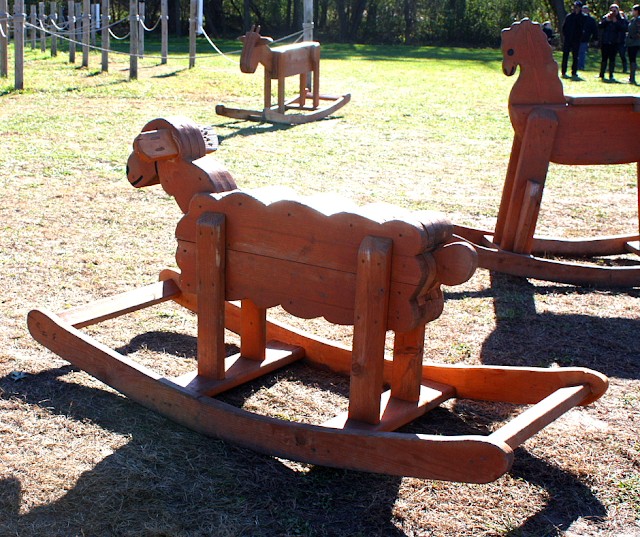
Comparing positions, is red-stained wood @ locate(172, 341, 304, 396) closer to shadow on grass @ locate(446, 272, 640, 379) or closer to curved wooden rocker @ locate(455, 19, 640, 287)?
shadow on grass @ locate(446, 272, 640, 379)

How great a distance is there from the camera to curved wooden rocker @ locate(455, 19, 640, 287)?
4.58 m

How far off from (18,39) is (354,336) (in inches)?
417

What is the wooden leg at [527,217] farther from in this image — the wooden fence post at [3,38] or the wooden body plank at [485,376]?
the wooden fence post at [3,38]

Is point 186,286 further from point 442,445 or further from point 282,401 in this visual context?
point 442,445

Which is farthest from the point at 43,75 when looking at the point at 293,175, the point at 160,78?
the point at 293,175

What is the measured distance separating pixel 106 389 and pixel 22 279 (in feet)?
5.33

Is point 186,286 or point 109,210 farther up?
point 186,286

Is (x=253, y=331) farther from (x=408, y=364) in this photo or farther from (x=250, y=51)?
(x=250, y=51)

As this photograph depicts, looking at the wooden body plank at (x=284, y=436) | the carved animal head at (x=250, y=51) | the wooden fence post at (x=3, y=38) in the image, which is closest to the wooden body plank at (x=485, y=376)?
the wooden body plank at (x=284, y=436)

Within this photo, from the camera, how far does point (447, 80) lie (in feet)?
57.7

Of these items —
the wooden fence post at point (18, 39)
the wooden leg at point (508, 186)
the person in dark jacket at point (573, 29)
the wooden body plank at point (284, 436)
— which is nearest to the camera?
the wooden body plank at point (284, 436)

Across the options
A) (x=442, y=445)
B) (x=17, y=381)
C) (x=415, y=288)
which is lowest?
(x=17, y=381)

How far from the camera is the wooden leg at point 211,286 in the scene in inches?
108

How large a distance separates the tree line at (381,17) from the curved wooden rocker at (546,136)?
27.0 metres
